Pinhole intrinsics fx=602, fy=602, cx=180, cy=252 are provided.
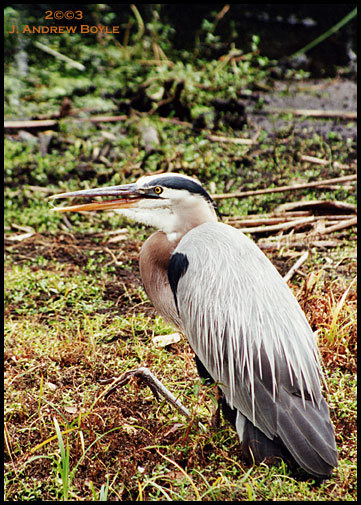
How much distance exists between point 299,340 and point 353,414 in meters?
0.62

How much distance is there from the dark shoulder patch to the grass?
548 mm

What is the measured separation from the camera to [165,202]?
3105 mm

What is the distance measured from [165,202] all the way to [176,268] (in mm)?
361

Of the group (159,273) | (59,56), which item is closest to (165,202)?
(159,273)

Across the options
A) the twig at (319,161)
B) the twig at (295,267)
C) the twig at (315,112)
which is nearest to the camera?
the twig at (295,267)

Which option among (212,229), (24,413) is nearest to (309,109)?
(212,229)

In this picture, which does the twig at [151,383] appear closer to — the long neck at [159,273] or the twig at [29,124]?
the long neck at [159,273]

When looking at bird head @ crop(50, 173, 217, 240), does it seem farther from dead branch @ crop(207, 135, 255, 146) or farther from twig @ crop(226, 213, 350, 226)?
dead branch @ crop(207, 135, 255, 146)

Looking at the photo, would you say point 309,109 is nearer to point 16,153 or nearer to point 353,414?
point 16,153

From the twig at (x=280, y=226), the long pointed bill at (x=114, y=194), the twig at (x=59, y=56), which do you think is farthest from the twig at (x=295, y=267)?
the twig at (x=59, y=56)

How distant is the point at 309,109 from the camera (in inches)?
257

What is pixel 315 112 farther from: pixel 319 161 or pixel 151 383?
pixel 151 383

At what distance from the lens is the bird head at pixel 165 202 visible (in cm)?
305

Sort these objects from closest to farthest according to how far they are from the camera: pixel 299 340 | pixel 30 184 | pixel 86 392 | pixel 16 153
A: pixel 299 340 < pixel 86 392 < pixel 30 184 < pixel 16 153
